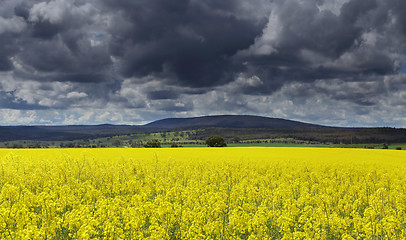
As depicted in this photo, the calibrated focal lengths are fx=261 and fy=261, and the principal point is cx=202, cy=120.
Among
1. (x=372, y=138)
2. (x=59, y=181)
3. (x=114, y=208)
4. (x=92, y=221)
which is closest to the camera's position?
(x=92, y=221)

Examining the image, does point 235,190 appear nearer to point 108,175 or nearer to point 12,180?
point 108,175

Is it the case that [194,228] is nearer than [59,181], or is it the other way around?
[194,228]

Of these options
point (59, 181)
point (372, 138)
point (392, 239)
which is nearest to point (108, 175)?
point (59, 181)

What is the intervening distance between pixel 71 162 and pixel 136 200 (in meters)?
16.2

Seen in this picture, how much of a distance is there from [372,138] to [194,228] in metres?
179

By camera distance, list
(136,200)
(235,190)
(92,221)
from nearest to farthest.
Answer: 1. (92,221)
2. (136,200)
3. (235,190)

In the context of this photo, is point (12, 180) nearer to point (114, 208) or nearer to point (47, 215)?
point (47, 215)

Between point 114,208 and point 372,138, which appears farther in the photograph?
point 372,138

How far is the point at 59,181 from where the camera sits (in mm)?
16016

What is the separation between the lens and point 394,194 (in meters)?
14.8

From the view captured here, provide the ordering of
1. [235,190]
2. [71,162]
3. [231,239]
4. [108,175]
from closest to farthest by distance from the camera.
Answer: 1. [231,239]
2. [235,190]
3. [108,175]
4. [71,162]

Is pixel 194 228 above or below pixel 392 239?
above

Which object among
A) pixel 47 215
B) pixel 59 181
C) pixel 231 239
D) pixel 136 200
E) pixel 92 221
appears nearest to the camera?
pixel 92 221

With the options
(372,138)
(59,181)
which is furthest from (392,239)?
(372,138)
